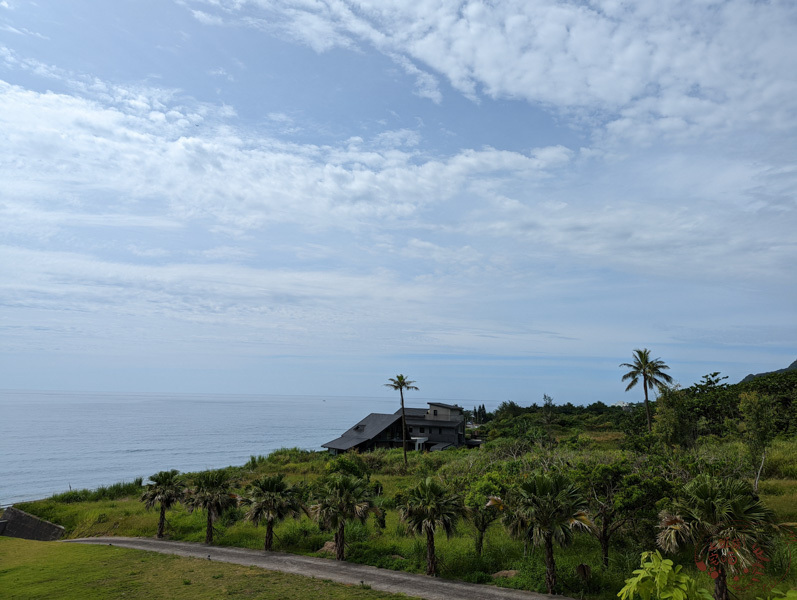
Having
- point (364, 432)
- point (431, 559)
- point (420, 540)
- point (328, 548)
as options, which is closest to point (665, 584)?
point (431, 559)

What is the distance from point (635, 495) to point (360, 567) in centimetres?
1564

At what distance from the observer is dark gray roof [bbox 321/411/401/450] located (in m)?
77.7

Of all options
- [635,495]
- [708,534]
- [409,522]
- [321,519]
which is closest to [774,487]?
[635,495]

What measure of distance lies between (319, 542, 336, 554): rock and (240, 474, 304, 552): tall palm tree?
2.90 metres

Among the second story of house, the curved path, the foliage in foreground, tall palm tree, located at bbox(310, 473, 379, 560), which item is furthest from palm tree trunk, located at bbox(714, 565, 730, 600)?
the second story of house

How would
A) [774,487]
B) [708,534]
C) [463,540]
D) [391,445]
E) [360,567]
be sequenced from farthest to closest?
[391,445]
[774,487]
[463,540]
[360,567]
[708,534]

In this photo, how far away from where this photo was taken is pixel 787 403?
2397 inches

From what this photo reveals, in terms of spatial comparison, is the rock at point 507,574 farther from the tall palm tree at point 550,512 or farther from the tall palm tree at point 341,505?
the tall palm tree at point 341,505

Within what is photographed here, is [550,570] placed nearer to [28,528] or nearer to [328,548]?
[328,548]

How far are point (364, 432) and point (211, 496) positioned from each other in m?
48.1

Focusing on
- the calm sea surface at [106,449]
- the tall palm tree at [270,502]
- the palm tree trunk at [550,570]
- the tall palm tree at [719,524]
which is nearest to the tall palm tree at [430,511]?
the palm tree trunk at [550,570]

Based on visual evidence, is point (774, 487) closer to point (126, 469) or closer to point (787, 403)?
point (787, 403)

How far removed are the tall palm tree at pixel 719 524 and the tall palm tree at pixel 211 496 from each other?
2713cm

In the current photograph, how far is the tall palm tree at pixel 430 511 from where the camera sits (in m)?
26.0
